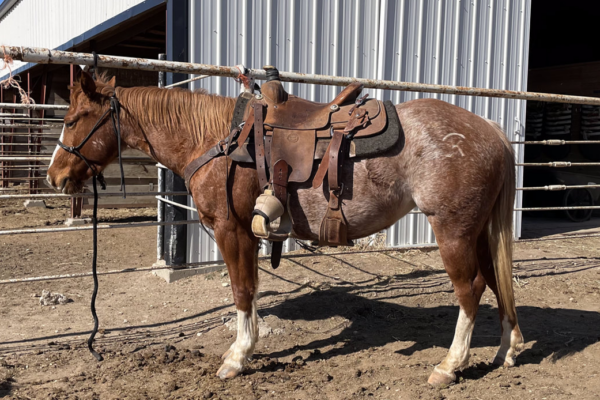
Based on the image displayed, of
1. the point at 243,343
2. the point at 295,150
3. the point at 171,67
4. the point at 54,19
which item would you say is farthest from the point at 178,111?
the point at 54,19

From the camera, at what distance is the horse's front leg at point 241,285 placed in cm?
306

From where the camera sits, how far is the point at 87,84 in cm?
313

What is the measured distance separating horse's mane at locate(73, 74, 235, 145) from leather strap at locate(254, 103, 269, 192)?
0.30 m

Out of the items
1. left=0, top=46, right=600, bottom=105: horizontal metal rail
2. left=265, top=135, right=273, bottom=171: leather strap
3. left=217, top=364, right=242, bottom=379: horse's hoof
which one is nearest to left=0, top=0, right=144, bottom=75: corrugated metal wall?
left=0, top=46, right=600, bottom=105: horizontal metal rail

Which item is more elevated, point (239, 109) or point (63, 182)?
point (239, 109)

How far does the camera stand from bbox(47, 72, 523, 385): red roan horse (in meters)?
2.82

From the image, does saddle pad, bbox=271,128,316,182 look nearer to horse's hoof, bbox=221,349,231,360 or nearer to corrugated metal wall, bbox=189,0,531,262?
horse's hoof, bbox=221,349,231,360

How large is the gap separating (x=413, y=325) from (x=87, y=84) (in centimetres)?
300

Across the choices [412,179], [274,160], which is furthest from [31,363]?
[412,179]

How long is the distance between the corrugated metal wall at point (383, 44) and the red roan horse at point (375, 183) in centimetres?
225

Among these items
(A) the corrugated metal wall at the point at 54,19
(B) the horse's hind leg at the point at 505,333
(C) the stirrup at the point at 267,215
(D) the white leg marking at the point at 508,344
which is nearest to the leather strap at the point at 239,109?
(C) the stirrup at the point at 267,215

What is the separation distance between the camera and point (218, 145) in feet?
9.92

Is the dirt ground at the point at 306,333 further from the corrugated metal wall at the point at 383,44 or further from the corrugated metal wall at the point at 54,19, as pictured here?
the corrugated metal wall at the point at 54,19

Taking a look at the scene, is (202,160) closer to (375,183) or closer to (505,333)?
(375,183)
